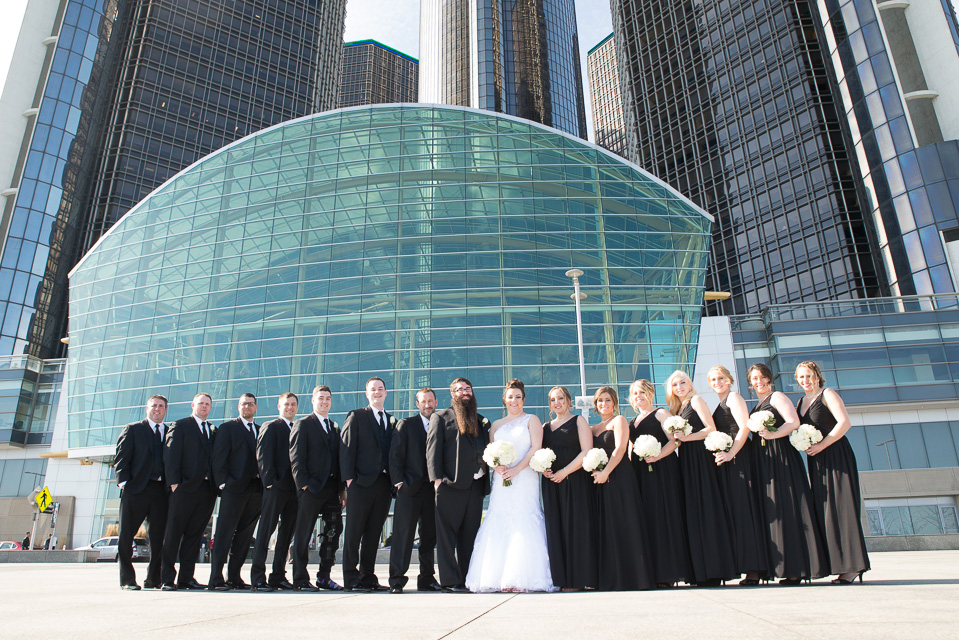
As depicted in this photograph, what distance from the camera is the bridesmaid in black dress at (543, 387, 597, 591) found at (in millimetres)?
6141

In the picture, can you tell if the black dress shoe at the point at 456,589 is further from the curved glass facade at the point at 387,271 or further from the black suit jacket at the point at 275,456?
the curved glass facade at the point at 387,271

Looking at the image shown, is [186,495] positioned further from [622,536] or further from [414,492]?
[622,536]

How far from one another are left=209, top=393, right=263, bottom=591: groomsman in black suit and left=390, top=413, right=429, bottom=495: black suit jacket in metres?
1.85

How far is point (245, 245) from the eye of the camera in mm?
28875

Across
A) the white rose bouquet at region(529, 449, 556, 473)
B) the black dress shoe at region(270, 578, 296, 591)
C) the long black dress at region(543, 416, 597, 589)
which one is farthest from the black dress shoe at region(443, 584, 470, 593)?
the black dress shoe at region(270, 578, 296, 591)

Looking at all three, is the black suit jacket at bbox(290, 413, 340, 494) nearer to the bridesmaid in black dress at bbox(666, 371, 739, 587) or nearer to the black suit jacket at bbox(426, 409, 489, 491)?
the black suit jacket at bbox(426, 409, 489, 491)

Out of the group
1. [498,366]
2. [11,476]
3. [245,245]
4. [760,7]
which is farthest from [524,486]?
[760,7]

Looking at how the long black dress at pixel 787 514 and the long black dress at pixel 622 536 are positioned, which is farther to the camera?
the long black dress at pixel 622 536

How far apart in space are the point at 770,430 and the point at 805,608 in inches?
117

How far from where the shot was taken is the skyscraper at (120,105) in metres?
48.5

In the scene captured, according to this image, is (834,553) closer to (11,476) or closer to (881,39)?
(11,476)

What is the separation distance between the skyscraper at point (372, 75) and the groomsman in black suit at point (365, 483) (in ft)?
444

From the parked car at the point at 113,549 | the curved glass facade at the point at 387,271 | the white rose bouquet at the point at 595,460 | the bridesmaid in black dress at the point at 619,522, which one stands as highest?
the curved glass facade at the point at 387,271

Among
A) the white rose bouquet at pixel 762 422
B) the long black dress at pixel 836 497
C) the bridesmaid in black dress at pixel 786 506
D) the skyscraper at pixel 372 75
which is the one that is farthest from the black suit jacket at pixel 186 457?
the skyscraper at pixel 372 75
